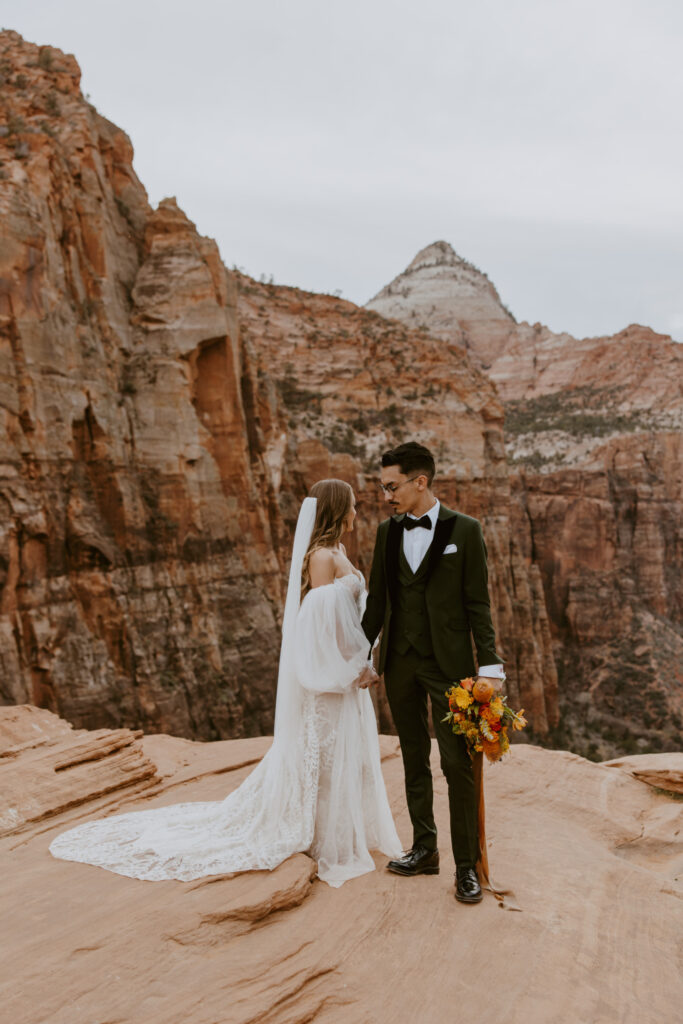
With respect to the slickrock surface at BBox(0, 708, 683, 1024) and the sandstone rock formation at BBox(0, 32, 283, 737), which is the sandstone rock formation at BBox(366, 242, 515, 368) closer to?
the sandstone rock formation at BBox(0, 32, 283, 737)

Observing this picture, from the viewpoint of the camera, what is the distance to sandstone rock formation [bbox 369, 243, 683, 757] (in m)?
35.6

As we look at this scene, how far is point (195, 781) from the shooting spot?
20.7 feet

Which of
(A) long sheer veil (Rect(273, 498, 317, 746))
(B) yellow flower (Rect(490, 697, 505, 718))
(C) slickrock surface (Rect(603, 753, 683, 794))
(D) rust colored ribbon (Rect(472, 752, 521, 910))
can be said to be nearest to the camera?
(B) yellow flower (Rect(490, 697, 505, 718))

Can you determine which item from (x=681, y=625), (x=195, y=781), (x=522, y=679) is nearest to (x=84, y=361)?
(x=195, y=781)

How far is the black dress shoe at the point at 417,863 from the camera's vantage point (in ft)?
13.5

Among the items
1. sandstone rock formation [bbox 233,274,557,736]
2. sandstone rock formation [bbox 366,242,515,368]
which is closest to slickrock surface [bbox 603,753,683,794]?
sandstone rock formation [bbox 233,274,557,736]

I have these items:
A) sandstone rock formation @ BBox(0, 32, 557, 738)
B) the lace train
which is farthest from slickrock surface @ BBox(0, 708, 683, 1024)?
sandstone rock formation @ BBox(0, 32, 557, 738)

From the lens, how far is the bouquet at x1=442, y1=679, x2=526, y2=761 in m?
3.76

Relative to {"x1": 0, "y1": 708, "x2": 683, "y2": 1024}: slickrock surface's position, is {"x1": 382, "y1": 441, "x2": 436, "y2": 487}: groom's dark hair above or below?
above

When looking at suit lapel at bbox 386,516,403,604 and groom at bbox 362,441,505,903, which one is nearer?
groom at bbox 362,441,505,903

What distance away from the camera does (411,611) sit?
4.09 m

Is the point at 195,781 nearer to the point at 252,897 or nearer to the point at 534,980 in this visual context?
the point at 252,897

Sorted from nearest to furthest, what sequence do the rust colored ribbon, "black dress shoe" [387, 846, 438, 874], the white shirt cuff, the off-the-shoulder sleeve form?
1. the white shirt cuff
2. the rust colored ribbon
3. "black dress shoe" [387, 846, 438, 874]
4. the off-the-shoulder sleeve

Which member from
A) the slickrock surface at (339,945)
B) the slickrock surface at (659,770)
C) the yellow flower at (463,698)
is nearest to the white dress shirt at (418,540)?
the yellow flower at (463,698)
